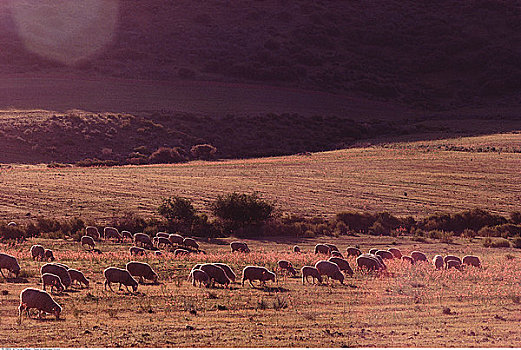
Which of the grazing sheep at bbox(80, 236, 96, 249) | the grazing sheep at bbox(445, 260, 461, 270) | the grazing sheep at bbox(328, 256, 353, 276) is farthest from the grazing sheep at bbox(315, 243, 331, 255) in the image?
the grazing sheep at bbox(80, 236, 96, 249)

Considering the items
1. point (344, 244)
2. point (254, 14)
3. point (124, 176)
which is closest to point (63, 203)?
point (124, 176)

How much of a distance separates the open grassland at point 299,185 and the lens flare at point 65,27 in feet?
191

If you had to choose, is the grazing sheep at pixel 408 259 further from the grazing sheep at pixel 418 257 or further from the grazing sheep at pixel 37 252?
the grazing sheep at pixel 37 252

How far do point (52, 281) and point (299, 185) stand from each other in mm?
36097

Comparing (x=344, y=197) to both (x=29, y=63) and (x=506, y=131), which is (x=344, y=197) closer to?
(x=506, y=131)

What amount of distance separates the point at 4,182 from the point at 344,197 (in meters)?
26.4

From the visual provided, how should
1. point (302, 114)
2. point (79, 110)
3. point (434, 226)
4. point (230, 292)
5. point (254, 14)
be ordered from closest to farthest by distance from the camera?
point (230, 292)
point (434, 226)
point (79, 110)
point (302, 114)
point (254, 14)

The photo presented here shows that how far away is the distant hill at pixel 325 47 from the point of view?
117062mm

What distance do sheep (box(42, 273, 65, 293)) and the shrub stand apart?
56.1m

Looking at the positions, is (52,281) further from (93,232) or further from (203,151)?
(203,151)

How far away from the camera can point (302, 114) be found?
101m

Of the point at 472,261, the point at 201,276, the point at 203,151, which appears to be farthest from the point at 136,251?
the point at 203,151

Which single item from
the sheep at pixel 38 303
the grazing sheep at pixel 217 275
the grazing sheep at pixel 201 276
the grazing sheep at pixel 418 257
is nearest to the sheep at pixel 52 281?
the sheep at pixel 38 303

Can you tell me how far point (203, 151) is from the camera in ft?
247
